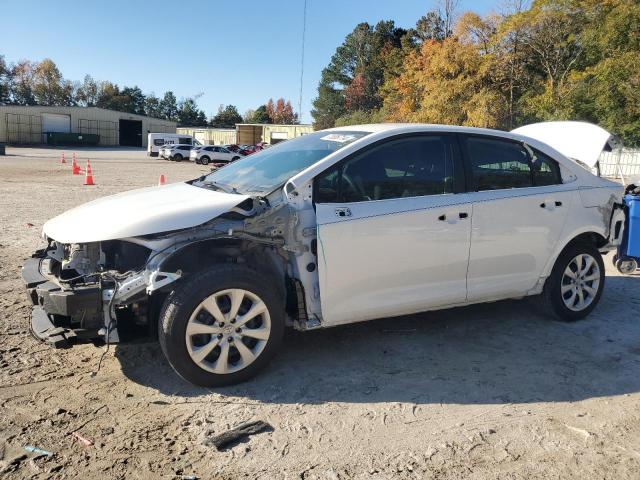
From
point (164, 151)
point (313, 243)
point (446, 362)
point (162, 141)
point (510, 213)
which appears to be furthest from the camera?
point (162, 141)

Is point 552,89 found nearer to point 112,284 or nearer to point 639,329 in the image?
point 639,329

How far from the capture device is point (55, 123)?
229ft

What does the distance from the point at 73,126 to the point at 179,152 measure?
114 feet

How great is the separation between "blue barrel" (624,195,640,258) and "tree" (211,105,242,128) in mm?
114708

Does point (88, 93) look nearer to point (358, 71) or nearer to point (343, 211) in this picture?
point (358, 71)

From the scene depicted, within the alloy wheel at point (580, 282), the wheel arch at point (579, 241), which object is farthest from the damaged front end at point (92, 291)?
the alloy wheel at point (580, 282)

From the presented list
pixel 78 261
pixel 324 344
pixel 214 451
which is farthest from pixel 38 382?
pixel 324 344

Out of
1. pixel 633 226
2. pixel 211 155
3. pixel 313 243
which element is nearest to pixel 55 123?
pixel 211 155

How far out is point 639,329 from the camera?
16.5 feet

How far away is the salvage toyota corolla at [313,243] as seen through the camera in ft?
11.7

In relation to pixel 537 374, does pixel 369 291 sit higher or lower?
higher

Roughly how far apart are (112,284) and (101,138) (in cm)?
7765

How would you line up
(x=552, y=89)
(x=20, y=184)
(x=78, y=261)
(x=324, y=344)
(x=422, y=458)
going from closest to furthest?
(x=422, y=458), (x=78, y=261), (x=324, y=344), (x=20, y=184), (x=552, y=89)

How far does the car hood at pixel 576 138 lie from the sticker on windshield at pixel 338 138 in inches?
83.8
